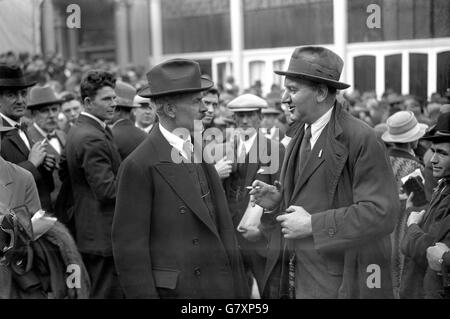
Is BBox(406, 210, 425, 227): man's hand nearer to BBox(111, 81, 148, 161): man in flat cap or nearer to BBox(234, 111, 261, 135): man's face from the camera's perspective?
BBox(234, 111, 261, 135): man's face

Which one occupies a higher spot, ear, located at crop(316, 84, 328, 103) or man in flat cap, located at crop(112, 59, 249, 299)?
ear, located at crop(316, 84, 328, 103)

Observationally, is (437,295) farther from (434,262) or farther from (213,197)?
(213,197)

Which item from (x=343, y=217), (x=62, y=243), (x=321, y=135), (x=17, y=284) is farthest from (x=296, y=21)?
(x=17, y=284)

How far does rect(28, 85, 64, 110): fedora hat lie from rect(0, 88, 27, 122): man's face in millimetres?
1224

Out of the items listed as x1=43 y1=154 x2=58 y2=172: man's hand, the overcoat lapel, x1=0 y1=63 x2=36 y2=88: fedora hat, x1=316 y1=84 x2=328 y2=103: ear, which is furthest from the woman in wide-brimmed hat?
x1=0 y1=63 x2=36 y2=88: fedora hat

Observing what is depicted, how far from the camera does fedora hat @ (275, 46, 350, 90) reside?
2.70 metres

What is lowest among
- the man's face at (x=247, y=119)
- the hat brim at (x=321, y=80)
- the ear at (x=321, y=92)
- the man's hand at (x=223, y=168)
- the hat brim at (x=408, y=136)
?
the man's hand at (x=223, y=168)

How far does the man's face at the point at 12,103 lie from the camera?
365cm

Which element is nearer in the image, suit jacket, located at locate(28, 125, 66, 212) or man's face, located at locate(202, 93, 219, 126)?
suit jacket, located at locate(28, 125, 66, 212)

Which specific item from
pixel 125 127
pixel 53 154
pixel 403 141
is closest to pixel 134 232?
pixel 53 154

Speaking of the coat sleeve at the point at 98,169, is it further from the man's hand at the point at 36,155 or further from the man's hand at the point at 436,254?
the man's hand at the point at 436,254

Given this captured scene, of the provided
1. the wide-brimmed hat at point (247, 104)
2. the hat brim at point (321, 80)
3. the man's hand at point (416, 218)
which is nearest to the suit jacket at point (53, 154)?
the wide-brimmed hat at point (247, 104)

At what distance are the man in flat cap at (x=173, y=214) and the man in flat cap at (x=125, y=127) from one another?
151 centimetres

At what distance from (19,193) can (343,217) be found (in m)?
1.53
